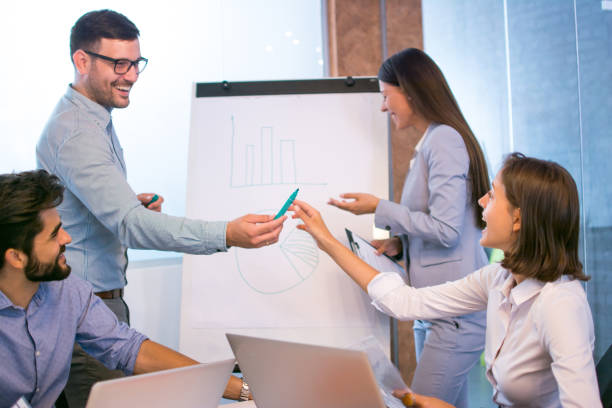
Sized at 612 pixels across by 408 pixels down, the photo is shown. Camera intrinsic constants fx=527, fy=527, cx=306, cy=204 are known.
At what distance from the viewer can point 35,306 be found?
1.34 meters

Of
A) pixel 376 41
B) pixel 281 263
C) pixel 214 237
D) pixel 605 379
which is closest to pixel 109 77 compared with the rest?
pixel 214 237

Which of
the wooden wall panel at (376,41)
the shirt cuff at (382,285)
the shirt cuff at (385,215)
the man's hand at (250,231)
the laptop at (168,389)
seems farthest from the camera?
the wooden wall panel at (376,41)

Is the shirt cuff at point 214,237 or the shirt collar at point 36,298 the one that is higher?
the shirt cuff at point 214,237

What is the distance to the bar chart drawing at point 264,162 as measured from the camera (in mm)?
2217

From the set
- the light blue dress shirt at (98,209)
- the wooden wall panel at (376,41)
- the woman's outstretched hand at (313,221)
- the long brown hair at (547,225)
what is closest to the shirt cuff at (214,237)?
the light blue dress shirt at (98,209)

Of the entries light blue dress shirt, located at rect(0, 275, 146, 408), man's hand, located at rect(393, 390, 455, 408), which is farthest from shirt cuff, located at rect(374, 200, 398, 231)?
light blue dress shirt, located at rect(0, 275, 146, 408)

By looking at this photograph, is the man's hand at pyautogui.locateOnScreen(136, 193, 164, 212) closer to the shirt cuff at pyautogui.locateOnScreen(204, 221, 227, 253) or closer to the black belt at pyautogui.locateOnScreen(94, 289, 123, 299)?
the black belt at pyautogui.locateOnScreen(94, 289, 123, 299)

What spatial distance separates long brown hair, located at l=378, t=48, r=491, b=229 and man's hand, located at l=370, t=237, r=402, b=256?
1.20 ft

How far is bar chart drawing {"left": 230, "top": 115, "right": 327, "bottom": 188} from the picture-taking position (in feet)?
7.27

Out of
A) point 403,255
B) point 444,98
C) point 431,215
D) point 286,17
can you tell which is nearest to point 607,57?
point 444,98

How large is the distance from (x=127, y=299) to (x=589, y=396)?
221 centimetres

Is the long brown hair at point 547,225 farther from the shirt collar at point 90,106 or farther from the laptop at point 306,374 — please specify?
the shirt collar at point 90,106

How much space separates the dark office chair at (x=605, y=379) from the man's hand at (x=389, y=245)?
96 cm

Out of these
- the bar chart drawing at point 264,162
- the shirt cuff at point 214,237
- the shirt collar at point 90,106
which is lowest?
the shirt cuff at point 214,237
